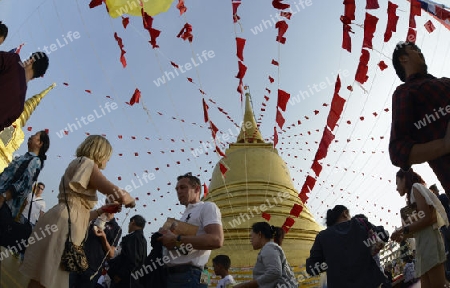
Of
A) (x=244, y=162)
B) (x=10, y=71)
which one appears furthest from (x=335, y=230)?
(x=244, y=162)

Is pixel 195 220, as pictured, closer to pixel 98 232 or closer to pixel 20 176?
pixel 98 232

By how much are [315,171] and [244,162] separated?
11756mm

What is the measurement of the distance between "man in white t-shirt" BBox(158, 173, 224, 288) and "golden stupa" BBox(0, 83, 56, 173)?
11109 millimetres

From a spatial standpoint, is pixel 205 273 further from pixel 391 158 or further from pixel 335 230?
pixel 391 158

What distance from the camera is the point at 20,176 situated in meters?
3.70

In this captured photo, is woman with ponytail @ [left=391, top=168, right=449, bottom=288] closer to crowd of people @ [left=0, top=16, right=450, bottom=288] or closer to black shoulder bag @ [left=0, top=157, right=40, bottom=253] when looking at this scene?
crowd of people @ [left=0, top=16, right=450, bottom=288]

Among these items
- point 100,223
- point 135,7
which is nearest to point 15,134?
point 135,7

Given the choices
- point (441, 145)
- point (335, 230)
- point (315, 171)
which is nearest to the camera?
point (441, 145)

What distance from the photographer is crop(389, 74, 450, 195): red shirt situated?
1967 millimetres

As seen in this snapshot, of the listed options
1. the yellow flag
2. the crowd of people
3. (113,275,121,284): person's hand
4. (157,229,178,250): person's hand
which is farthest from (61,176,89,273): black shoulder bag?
the yellow flag

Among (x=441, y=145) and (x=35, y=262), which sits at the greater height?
Answer: (x=35, y=262)

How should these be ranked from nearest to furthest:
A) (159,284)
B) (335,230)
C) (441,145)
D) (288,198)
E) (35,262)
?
(441,145) < (35,262) < (159,284) < (335,230) < (288,198)

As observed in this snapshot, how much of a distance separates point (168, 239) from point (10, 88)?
1724mm

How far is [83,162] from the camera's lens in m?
3.05
